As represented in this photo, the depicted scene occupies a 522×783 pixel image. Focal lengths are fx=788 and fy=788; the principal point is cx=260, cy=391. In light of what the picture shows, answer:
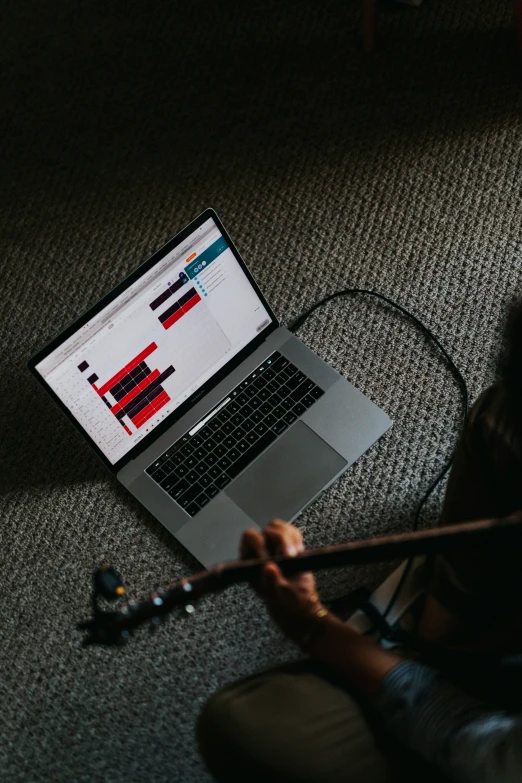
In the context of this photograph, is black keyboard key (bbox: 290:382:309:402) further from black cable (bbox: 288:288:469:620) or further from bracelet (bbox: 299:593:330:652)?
bracelet (bbox: 299:593:330:652)

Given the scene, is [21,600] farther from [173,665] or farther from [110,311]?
[110,311]

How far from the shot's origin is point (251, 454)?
109cm

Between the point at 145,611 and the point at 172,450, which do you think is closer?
the point at 145,611

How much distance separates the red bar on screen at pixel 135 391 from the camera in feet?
3.42

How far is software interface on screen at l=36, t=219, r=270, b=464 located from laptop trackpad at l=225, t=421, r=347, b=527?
141 millimetres

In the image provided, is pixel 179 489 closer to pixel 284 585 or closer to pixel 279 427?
pixel 279 427

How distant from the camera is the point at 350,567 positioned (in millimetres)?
1061

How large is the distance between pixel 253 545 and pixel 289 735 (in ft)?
0.67

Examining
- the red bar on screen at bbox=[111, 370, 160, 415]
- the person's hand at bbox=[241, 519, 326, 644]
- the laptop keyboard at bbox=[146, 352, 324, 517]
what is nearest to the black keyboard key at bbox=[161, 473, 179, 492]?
the laptop keyboard at bbox=[146, 352, 324, 517]

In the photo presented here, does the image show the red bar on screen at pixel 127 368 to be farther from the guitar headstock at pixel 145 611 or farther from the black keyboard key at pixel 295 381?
the guitar headstock at pixel 145 611

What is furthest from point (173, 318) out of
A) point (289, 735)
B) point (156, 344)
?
point (289, 735)

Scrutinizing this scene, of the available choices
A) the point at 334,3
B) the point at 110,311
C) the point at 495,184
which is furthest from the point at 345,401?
the point at 334,3

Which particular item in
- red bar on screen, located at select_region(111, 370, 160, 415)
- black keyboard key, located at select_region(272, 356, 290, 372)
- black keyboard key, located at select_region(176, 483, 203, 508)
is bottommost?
black keyboard key, located at select_region(176, 483, 203, 508)

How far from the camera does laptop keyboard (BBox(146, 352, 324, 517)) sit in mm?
1079
